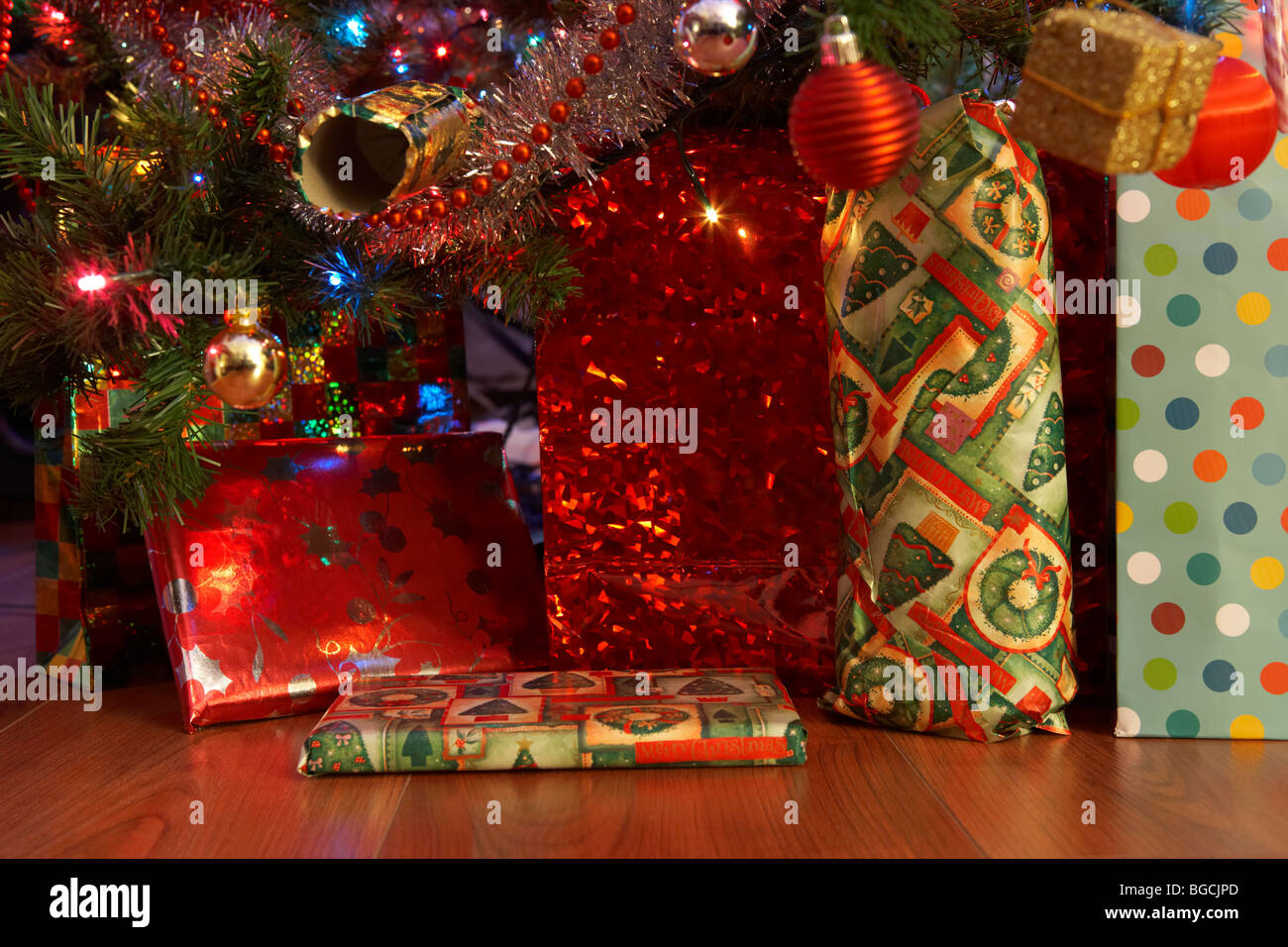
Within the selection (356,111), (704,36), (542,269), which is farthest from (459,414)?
(704,36)

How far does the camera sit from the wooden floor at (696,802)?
490mm

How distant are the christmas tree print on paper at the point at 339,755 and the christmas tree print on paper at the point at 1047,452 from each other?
0.40 meters

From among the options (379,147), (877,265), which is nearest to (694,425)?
(877,265)

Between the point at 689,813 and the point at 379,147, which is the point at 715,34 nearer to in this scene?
the point at 379,147

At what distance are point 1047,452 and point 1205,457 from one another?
3.7 inches

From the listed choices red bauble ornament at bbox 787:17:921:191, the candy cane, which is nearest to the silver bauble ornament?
red bauble ornament at bbox 787:17:921:191

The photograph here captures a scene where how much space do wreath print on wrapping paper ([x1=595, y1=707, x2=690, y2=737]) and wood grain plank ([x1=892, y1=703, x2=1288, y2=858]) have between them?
14cm

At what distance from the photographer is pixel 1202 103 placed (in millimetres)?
450

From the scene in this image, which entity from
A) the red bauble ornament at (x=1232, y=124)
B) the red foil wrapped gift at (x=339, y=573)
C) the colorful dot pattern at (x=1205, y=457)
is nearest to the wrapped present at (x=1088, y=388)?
the colorful dot pattern at (x=1205, y=457)

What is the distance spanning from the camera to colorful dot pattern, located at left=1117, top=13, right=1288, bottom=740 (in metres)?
0.60

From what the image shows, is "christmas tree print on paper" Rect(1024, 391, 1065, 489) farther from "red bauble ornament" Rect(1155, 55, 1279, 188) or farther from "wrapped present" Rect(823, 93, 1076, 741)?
"red bauble ornament" Rect(1155, 55, 1279, 188)

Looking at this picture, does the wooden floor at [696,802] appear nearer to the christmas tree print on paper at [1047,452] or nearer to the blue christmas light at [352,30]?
the christmas tree print on paper at [1047,452]

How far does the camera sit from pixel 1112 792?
1.78 feet
